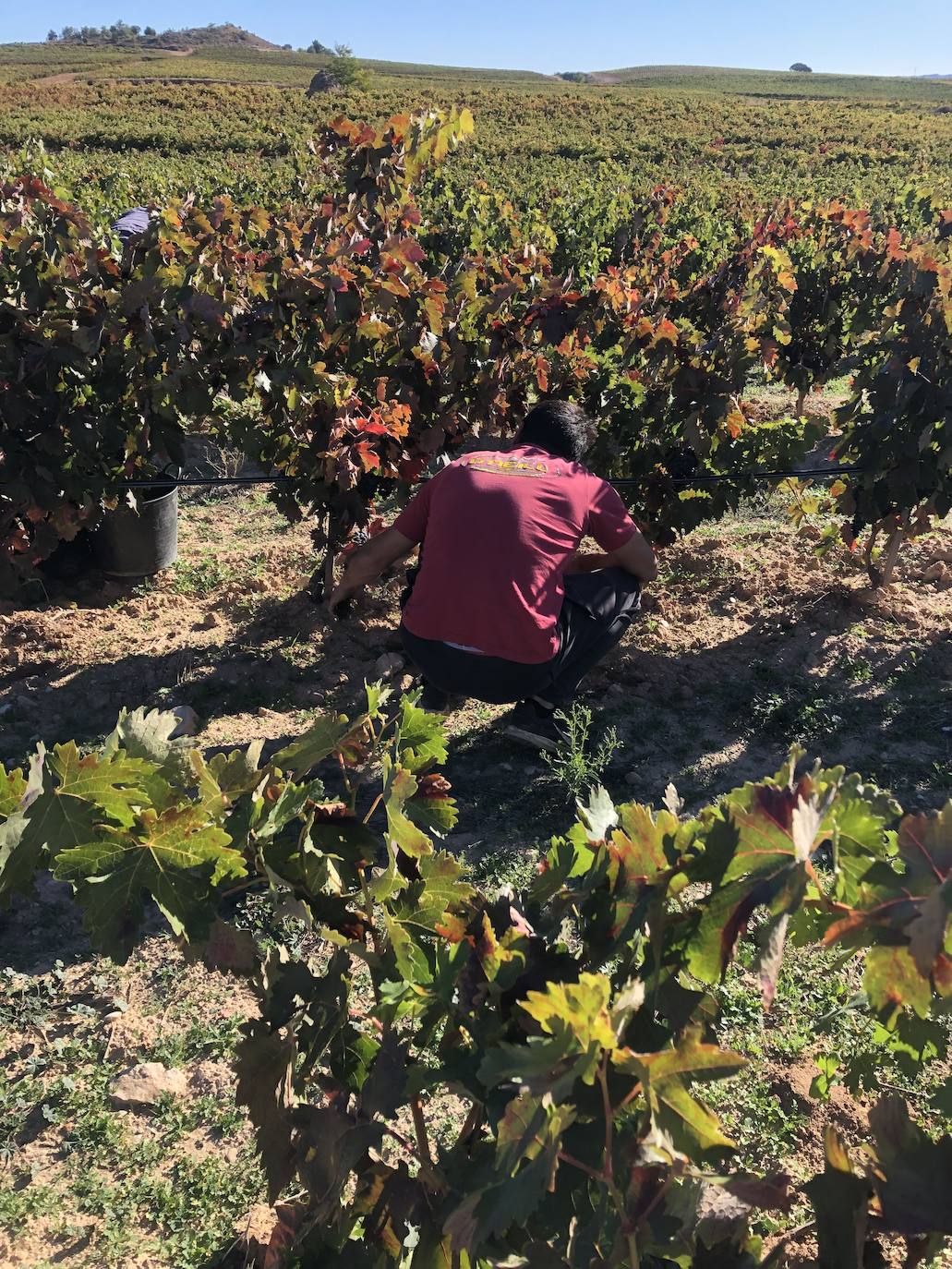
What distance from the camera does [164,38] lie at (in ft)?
410

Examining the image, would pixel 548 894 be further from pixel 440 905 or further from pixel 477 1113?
pixel 477 1113

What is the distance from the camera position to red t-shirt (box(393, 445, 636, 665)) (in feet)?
10.8

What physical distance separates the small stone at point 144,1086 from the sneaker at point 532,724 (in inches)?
75.0

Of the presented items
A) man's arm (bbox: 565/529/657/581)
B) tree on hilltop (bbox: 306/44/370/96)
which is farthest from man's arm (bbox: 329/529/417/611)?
tree on hilltop (bbox: 306/44/370/96)

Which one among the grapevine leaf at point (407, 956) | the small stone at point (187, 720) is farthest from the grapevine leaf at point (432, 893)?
the small stone at point (187, 720)

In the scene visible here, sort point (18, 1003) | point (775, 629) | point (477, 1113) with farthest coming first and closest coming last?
point (775, 629), point (18, 1003), point (477, 1113)

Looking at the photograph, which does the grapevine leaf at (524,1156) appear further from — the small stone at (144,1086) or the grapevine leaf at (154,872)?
the small stone at (144,1086)

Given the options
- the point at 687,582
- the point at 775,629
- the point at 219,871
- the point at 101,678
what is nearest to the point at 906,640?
the point at 775,629

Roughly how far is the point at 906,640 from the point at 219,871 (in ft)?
14.3

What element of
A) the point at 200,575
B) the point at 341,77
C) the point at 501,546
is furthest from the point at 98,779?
the point at 341,77

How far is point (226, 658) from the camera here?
181 inches

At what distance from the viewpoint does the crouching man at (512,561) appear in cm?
329

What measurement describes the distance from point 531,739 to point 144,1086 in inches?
78.1

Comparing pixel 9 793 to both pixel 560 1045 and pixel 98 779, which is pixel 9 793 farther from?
pixel 560 1045
